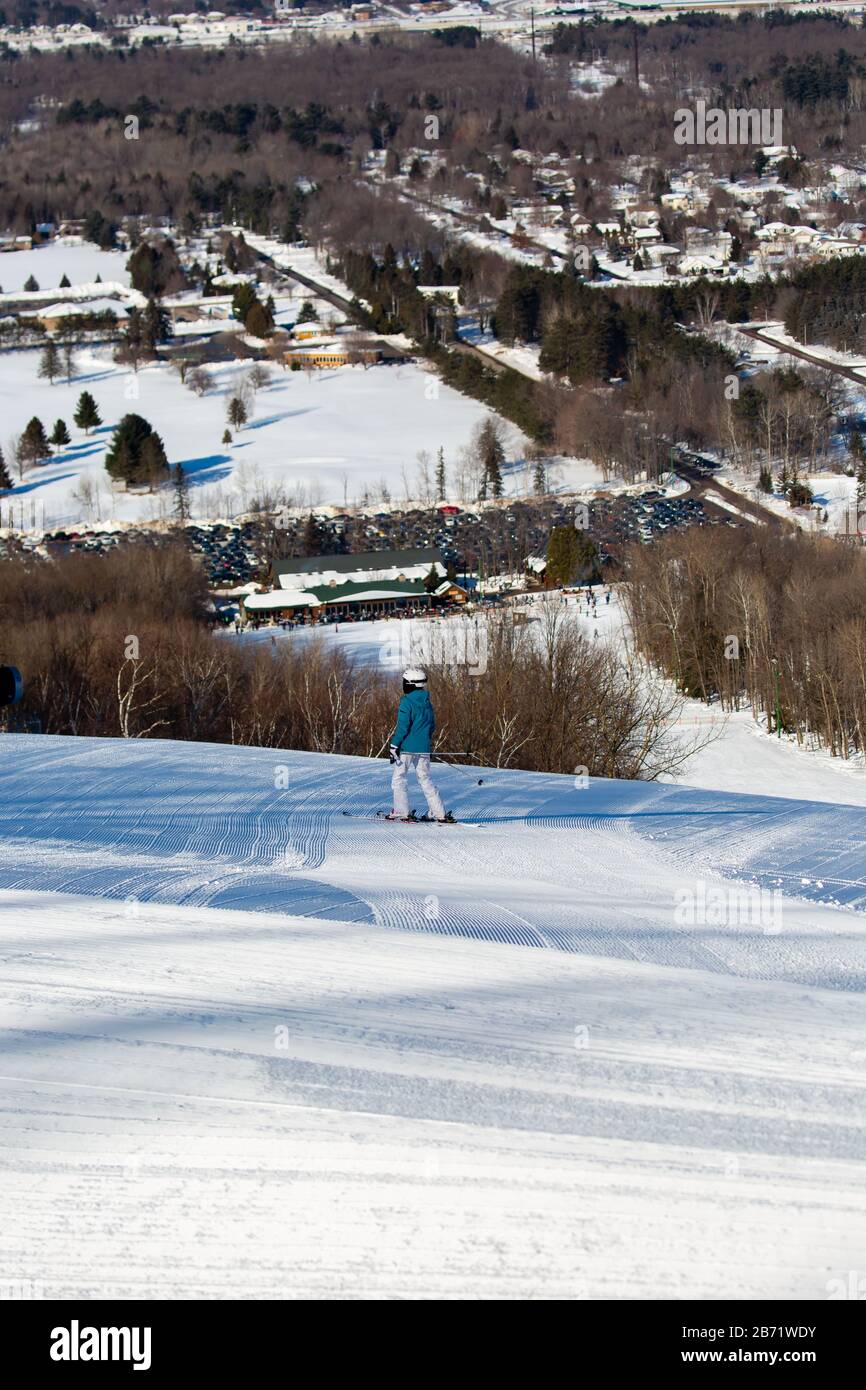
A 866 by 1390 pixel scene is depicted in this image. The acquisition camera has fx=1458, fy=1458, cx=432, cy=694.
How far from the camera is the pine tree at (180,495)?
169ft

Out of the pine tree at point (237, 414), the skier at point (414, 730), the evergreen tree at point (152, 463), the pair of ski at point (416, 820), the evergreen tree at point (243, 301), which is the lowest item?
the evergreen tree at point (152, 463)

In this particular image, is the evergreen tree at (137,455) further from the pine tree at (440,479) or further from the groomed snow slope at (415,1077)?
the groomed snow slope at (415,1077)

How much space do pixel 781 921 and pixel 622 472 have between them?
47639 millimetres

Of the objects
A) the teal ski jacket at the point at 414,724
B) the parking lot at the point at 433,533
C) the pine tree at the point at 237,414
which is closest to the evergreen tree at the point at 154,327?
the pine tree at the point at 237,414

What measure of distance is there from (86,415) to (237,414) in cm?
653

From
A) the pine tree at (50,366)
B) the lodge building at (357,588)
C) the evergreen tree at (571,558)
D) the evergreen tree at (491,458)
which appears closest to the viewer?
the evergreen tree at (571,558)

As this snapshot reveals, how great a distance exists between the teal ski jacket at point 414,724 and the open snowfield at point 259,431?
44.6m

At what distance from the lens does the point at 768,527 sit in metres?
41.7

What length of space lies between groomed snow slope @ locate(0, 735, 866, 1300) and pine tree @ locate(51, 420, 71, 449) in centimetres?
5354

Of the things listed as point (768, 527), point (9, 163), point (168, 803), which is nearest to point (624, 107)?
point (9, 163)

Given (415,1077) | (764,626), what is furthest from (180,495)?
(415,1077)

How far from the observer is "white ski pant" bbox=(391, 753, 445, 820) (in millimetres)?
9125
